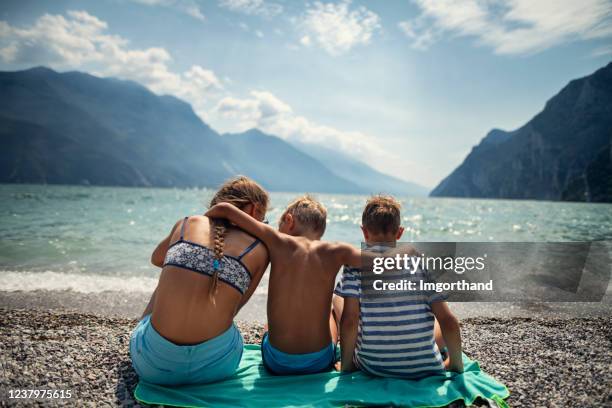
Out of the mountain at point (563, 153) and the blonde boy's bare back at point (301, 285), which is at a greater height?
the mountain at point (563, 153)

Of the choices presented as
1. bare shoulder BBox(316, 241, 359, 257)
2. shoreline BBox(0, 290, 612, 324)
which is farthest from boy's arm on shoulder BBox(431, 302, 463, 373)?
shoreline BBox(0, 290, 612, 324)

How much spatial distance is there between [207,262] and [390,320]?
165 cm

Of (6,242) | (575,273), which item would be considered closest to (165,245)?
(575,273)

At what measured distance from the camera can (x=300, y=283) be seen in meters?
3.38

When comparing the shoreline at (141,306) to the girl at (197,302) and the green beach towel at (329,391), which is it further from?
the girl at (197,302)

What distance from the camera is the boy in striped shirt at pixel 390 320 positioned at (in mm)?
3230

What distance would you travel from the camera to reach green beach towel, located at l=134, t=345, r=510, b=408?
126 inches

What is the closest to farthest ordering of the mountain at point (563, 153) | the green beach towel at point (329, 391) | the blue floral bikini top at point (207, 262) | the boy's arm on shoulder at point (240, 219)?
the blue floral bikini top at point (207, 262)
the green beach towel at point (329, 391)
the boy's arm on shoulder at point (240, 219)
the mountain at point (563, 153)

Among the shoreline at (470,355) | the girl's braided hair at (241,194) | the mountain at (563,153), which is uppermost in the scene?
the mountain at (563,153)

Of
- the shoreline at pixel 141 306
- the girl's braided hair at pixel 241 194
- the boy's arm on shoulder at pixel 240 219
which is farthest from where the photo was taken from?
the shoreline at pixel 141 306

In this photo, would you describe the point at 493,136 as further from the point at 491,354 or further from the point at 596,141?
the point at 491,354

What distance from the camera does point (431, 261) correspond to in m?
3.72

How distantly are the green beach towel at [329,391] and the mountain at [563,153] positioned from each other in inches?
4420

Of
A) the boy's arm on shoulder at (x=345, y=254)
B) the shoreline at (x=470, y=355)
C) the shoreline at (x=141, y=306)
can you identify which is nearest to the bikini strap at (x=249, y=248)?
the boy's arm on shoulder at (x=345, y=254)
